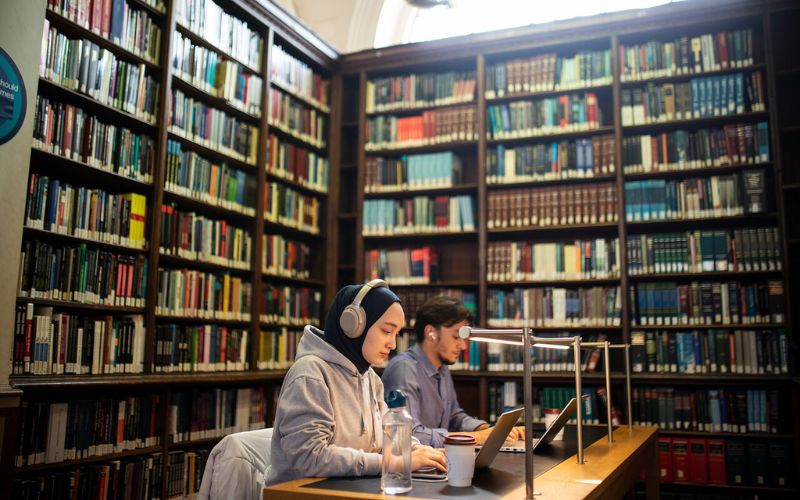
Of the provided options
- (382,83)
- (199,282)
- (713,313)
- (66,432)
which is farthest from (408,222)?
(66,432)

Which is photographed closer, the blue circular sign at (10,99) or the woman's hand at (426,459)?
the woman's hand at (426,459)

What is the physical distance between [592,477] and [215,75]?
3.19 metres

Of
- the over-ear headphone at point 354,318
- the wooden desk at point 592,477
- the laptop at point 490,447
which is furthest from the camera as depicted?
the over-ear headphone at point 354,318

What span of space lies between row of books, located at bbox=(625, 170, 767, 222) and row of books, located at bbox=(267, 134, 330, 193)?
2.19m

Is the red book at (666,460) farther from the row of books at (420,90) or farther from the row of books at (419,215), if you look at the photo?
the row of books at (420,90)

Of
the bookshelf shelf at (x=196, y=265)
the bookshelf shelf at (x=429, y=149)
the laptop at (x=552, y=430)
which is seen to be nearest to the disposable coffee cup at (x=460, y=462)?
the laptop at (x=552, y=430)

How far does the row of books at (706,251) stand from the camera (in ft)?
12.4

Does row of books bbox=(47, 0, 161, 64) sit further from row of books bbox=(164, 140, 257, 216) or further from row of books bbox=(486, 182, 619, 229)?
row of books bbox=(486, 182, 619, 229)

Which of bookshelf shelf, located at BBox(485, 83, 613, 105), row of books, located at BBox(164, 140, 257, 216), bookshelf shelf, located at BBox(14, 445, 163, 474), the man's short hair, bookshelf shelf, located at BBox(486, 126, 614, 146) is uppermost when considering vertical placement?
bookshelf shelf, located at BBox(485, 83, 613, 105)

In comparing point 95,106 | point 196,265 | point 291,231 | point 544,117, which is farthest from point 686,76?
point 95,106

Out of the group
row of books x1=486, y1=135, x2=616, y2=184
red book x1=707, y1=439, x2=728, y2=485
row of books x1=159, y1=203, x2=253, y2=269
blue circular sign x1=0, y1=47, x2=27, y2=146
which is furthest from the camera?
row of books x1=486, y1=135, x2=616, y2=184

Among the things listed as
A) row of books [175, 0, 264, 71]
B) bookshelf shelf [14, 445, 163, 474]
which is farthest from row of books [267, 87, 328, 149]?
bookshelf shelf [14, 445, 163, 474]

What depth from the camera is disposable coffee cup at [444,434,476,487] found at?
1.38 metres

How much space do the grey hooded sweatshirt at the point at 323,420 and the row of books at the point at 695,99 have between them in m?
3.06
